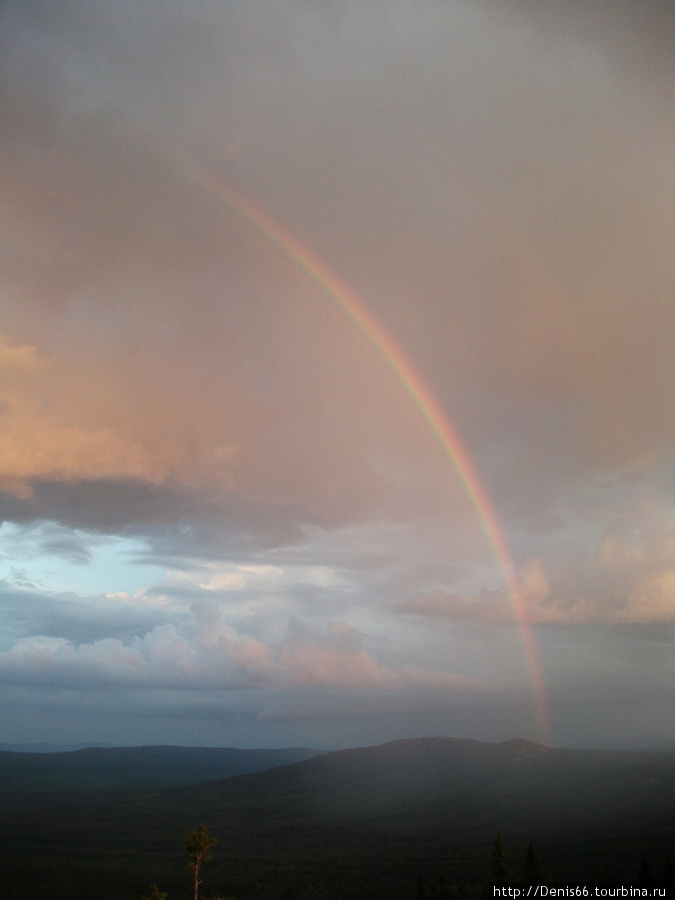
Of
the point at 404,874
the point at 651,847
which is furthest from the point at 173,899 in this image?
the point at 651,847

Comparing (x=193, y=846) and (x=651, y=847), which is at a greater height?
(x=193, y=846)

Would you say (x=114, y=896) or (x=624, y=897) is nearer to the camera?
(x=624, y=897)

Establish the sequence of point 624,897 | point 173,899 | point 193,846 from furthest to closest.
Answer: point 173,899 < point 624,897 < point 193,846

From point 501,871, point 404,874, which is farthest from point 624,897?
point 404,874

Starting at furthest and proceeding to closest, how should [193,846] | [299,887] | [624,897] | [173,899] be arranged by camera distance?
1. [299,887]
2. [173,899]
3. [624,897]
4. [193,846]

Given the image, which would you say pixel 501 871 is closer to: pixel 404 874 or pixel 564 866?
pixel 564 866

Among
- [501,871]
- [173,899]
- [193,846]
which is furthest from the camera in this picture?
[173,899]

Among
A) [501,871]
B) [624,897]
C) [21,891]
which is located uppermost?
[501,871]

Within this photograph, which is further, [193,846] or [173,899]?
[173,899]

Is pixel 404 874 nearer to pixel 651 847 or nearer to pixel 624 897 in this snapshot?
pixel 651 847
